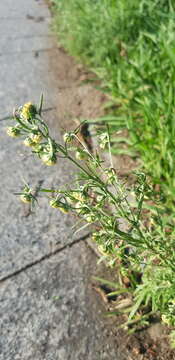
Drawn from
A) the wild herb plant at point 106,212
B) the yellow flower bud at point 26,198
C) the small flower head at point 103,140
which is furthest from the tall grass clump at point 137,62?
the yellow flower bud at point 26,198

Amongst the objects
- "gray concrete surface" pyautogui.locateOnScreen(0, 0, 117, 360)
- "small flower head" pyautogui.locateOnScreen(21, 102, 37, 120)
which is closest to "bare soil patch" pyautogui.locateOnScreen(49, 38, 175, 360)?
"gray concrete surface" pyautogui.locateOnScreen(0, 0, 117, 360)

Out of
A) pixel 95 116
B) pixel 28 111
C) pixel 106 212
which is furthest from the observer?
pixel 95 116

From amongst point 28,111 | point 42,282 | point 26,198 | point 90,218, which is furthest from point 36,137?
point 42,282

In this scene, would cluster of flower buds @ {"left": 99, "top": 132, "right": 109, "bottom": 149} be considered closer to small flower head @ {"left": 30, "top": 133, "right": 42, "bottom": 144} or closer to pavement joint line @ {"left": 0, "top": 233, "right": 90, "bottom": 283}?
small flower head @ {"left": 30, "top": 133, "right": 42, "bottom": 144}

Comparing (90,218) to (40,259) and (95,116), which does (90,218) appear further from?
(95,116)

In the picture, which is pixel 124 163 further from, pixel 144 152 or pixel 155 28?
pixel 155 28

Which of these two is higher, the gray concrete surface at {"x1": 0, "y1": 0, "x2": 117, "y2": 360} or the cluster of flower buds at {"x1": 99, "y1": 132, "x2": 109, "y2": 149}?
the cluster of flower buds at {"x1": 99, "y1": 132, "x2": 109, "y2": 149}

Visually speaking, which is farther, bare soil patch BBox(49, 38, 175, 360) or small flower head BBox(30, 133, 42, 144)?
bare soil patch BBox(49, 38, 175, 360)

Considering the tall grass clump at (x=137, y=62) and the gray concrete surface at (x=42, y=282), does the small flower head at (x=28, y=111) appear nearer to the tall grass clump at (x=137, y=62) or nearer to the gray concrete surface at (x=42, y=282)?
the gray concrete surface at (x=42, y=282)
